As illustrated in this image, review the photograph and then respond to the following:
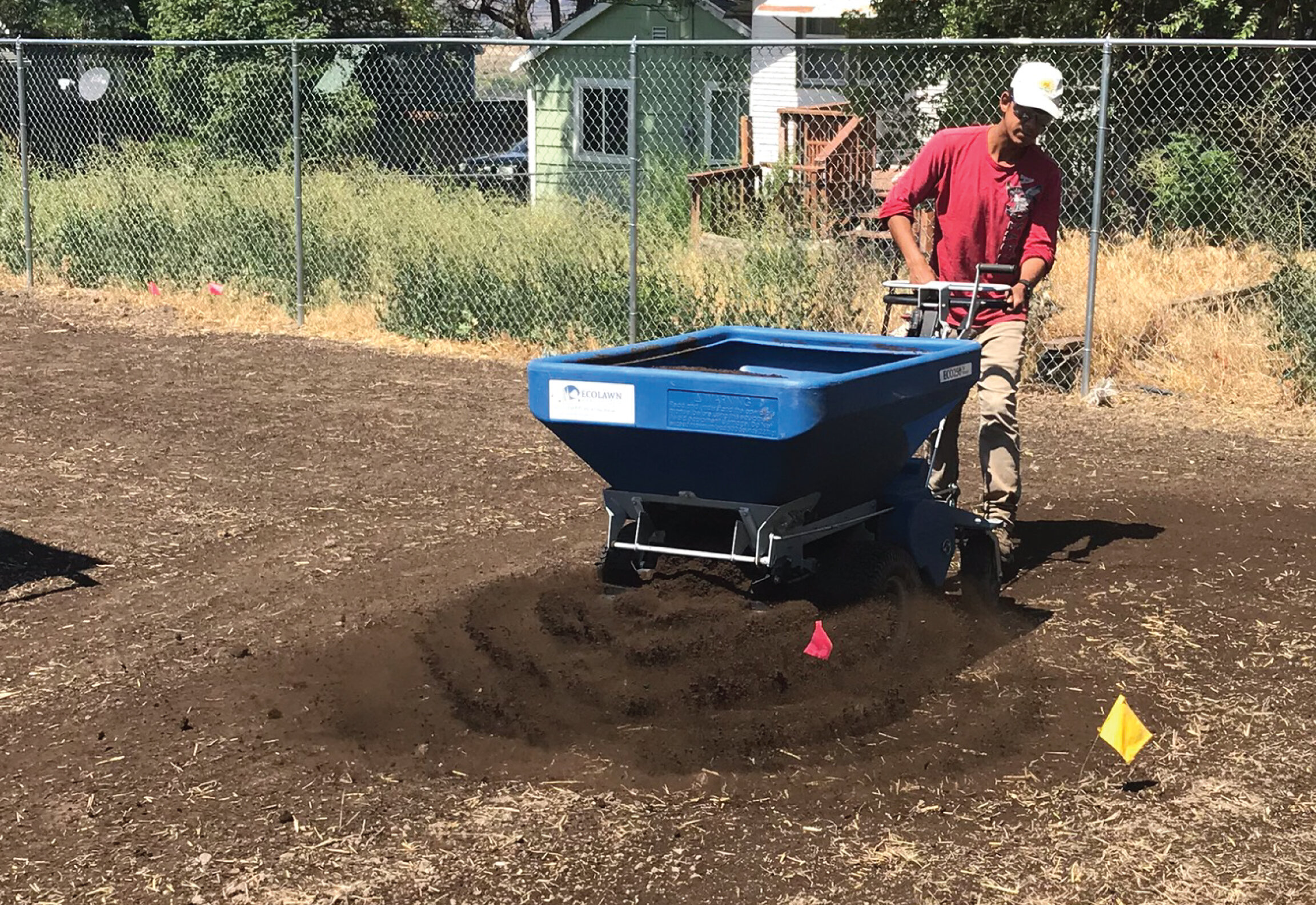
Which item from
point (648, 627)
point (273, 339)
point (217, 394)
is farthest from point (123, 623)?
point (273, 339)

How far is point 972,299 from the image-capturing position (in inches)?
229

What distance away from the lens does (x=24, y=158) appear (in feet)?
45.7

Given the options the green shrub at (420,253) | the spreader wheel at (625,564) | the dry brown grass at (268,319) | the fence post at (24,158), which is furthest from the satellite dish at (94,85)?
the spreader wheel at (625,564)

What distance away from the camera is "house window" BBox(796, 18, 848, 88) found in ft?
68.0

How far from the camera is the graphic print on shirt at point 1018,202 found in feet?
20.0

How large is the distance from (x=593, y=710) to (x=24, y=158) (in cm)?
1115

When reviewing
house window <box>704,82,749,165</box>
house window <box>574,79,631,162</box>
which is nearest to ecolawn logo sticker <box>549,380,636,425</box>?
house window <box>704,82,749,165</box>

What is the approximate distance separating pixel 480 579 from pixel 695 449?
1834 millimetres

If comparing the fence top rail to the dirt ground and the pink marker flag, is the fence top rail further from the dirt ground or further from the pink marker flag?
the pink marker flag

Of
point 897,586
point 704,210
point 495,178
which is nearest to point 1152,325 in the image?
point 704,210

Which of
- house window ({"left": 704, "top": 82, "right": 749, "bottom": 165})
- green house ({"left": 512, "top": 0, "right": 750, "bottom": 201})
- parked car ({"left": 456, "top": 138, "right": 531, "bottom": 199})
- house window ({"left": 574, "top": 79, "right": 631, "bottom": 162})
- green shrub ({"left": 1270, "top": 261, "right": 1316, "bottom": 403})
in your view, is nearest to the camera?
green shrub ({"left": 1270, "top": 261, "right": 1316, "bottom": 403})

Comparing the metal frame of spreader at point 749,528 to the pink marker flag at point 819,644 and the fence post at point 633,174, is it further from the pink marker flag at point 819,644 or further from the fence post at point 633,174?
the fence post at point 633,174

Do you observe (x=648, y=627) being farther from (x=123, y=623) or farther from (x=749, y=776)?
(x=123, y=623)

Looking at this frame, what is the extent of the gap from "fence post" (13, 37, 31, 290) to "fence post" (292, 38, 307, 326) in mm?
2541
